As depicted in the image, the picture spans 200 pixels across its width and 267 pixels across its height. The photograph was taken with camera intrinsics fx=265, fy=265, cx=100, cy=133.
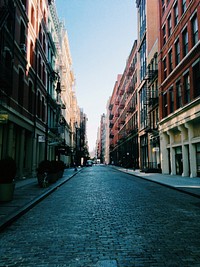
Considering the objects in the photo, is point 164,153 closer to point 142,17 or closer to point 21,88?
point 21,88

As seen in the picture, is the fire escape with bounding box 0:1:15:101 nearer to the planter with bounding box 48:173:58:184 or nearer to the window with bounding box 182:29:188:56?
the planter with bounding box 48:173:58:184

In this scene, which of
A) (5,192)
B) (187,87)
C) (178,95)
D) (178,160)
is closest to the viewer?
(5,192)

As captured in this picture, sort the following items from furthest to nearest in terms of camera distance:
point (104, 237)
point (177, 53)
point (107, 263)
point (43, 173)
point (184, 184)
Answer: point (177, 53)
point (184, 184)
point (43, 173)
point (104, 237)
point (107, 263)

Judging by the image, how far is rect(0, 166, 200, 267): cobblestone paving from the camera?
14.3 ft

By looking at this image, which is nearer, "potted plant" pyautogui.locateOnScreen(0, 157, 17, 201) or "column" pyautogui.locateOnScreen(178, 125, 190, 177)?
"potted plant" pyautogui.locateOnScreen(0, 157, 17, 201)

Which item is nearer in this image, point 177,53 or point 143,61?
point 177,53

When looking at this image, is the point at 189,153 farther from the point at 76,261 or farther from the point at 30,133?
the point at 76,261

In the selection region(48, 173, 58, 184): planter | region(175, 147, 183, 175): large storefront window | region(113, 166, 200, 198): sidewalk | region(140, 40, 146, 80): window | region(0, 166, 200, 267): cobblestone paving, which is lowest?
region(0, 166, 200, 267): cobblestone paving

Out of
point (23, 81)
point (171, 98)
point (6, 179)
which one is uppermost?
point (171, 98)

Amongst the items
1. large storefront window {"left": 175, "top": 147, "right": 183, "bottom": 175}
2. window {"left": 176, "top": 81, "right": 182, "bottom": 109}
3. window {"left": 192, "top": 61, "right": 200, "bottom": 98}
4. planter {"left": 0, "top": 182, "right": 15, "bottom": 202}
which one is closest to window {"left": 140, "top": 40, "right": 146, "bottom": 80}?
window {"left": 176, "top": 81, "right": 182, "bottom": 109}

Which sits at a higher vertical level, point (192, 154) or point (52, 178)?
point (192, 154)

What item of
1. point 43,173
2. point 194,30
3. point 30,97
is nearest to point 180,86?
point 194,30

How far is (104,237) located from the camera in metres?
5.65

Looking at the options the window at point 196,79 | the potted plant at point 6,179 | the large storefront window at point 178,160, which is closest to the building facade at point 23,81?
the potted plant at point 6,179
